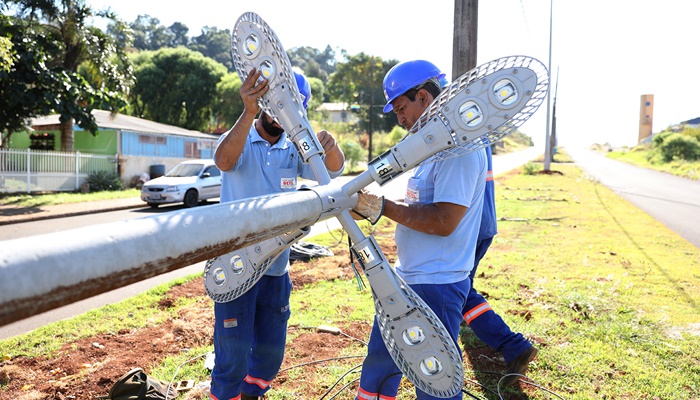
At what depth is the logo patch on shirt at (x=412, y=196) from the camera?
2.18 meters

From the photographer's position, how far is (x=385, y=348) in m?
2.12

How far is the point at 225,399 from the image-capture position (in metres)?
2.53

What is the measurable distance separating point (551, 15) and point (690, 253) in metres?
22.1

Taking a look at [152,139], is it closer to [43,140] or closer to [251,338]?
[43,140]

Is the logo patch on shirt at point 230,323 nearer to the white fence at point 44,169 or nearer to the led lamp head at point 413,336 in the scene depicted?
the led lamp head at point 413,336

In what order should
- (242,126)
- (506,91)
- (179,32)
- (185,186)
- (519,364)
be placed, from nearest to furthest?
1. (506,91)
2. (242,126)
3. (519,364)
4. (185,186)
5. (179,32)

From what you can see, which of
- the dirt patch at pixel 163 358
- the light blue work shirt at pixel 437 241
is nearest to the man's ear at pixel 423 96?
the light blue work shirt at pixel 437 241

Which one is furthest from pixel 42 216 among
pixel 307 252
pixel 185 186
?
pixel 307 252

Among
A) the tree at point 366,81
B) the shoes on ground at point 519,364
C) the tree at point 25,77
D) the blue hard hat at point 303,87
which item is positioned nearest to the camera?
the blue hard hat at point 303,87

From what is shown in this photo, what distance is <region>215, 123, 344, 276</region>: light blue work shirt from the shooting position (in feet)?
8.62

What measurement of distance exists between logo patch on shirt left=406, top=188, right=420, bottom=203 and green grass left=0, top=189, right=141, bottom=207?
15698 millimetres

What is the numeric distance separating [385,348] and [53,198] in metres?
16.9

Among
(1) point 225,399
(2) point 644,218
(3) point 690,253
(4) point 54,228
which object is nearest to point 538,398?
(1) point 225,399

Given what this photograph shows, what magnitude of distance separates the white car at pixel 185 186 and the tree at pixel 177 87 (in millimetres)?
25190
